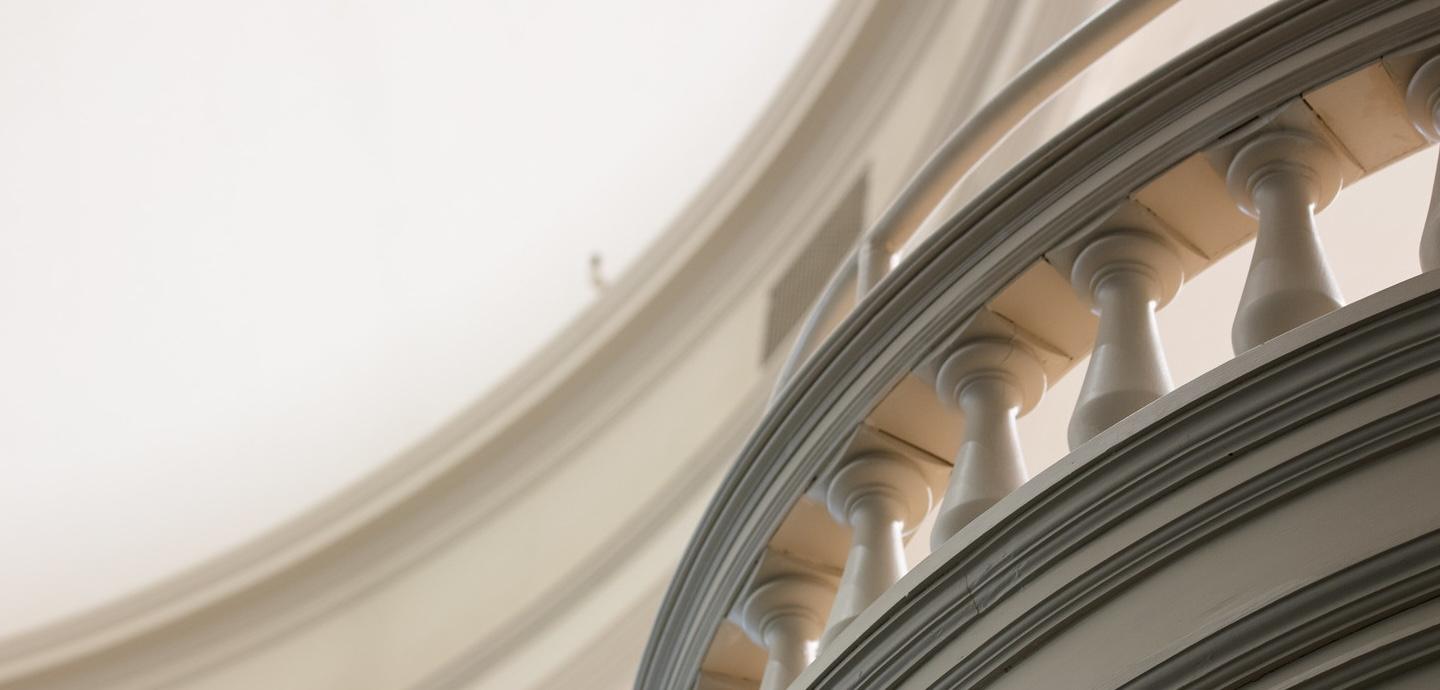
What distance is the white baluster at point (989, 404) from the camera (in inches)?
98.5

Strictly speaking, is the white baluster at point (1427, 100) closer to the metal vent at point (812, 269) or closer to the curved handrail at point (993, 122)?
the curved handrail at point (993, 122)

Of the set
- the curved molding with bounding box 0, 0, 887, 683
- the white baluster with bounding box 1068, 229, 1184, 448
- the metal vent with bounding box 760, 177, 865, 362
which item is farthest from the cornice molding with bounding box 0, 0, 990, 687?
the white baluster with bounding box 1068, 229, 1184, 448

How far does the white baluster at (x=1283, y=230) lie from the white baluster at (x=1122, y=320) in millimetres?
144

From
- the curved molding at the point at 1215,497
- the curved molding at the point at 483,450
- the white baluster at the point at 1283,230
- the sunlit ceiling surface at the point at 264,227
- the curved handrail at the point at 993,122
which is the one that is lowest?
the curved molding at the point at 1215,497

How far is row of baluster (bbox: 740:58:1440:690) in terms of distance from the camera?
2.27m

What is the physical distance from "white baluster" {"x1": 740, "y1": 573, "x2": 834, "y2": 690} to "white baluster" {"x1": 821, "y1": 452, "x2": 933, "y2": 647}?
141 mm

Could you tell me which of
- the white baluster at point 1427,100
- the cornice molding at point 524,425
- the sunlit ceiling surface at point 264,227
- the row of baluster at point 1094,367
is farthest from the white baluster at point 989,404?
the sunlit ceiling surface at point 264,227

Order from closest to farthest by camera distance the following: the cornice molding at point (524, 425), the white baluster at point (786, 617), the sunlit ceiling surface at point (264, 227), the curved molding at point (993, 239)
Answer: the curved molding at point (993, 239) < the white baluster at point (786, 617) < the cornice molding at point (524, 425) < the sunlit ceiling surface at point (264, 227)

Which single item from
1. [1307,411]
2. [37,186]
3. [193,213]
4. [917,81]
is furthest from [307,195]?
[1307,411]

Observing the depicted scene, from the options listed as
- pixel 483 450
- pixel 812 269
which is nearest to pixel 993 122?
pixel 812 269

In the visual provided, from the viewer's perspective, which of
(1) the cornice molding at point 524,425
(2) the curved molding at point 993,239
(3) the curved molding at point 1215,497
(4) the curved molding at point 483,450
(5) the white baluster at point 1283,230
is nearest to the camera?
(3) the curved molding at point 1215,497

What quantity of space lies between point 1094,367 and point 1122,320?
0.11 metres

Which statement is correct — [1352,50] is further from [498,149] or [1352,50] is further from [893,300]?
[498,149]

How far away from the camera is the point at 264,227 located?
10859 millimetres
